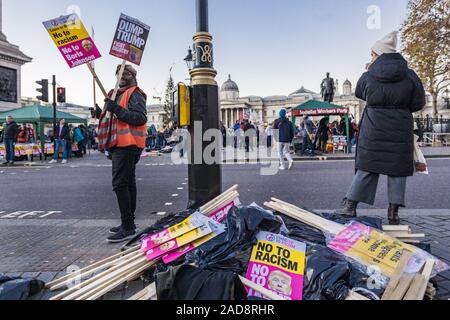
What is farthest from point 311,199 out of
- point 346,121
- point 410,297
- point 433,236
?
point 346,121

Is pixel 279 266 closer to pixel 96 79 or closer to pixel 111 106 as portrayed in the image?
pixel 111 106

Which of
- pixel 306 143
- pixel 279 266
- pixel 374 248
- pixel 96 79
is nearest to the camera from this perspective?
pixel 279 266

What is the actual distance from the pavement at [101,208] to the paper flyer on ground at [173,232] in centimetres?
31

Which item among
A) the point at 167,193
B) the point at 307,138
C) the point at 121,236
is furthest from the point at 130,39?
the point at 307,138

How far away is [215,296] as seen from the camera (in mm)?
2076

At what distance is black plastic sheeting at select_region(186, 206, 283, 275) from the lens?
8.50 feet

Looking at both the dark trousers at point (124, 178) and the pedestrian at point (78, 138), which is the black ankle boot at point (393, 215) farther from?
the pedestrian at point (78, 138)

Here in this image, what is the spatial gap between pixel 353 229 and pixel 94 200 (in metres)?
4.95

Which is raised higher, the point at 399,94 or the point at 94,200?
the point at 399,94

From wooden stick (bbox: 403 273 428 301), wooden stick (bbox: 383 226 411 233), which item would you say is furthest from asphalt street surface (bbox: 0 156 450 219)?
wooden stick (bbox: 403 273 428 301)

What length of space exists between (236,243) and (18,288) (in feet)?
5.10

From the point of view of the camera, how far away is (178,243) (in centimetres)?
273
